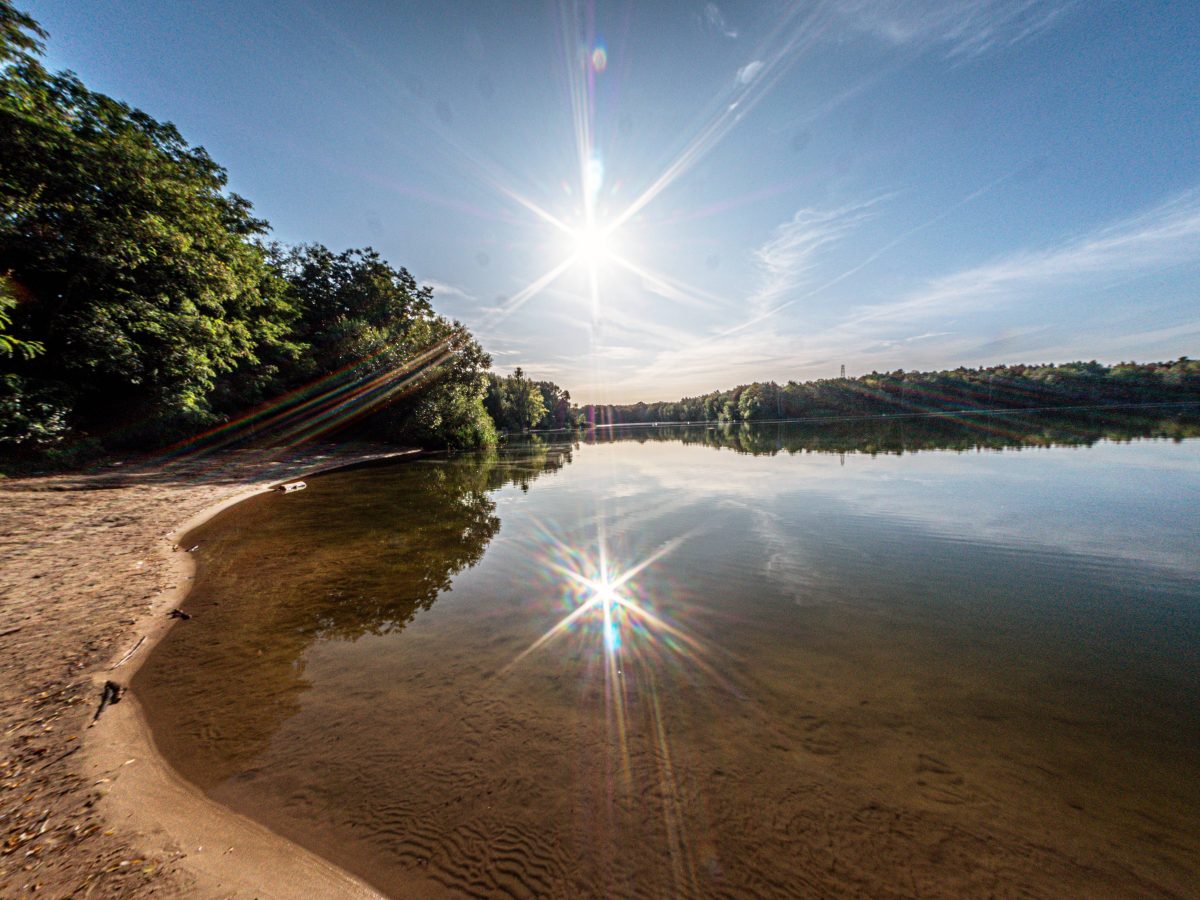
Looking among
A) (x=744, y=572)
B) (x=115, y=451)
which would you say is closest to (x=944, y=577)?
(x=744, y=572)

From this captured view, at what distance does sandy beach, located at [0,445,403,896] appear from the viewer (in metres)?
2.37

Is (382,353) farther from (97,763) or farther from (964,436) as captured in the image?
(964,436)

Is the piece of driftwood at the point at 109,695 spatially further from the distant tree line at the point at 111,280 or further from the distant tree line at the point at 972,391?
the distant tree line at the point at 972,391

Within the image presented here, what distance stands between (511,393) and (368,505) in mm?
72944

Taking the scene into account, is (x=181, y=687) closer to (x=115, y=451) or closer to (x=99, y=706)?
(x=99, y=706)

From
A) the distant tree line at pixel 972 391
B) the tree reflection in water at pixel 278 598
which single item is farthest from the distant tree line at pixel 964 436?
the distant tree line at pixel 972 391

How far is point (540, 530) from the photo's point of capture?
1141 centimetres

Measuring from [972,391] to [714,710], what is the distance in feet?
450

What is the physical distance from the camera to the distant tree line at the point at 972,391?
303ft

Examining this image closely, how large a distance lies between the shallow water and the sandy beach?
244mm

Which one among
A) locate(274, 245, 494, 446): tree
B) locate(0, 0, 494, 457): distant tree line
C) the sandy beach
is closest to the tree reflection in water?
the sandy beach

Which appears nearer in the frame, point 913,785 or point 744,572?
point 913,785

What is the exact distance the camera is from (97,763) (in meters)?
3.20

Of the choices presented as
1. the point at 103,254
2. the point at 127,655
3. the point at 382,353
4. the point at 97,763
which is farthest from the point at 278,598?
the point at 382,353
